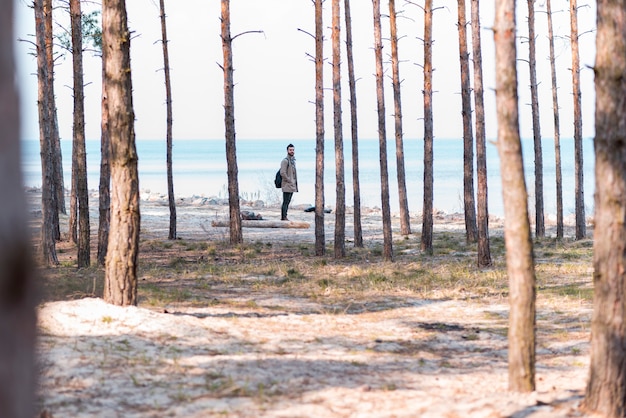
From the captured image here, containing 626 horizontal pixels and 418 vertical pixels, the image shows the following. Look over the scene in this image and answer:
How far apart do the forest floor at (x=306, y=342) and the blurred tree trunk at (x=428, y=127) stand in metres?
2.50

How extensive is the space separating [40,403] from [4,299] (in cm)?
412

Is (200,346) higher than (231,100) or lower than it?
lower

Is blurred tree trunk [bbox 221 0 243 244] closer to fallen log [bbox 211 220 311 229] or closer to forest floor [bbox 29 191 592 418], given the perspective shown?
forest floor [bbox 29 191 592 418]

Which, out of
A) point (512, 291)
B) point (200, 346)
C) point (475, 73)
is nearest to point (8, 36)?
point (512, 291)

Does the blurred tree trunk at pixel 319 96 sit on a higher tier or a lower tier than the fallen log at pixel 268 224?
higher

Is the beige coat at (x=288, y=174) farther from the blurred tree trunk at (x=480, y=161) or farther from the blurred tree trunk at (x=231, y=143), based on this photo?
the blurred tree trunk at (x=480, y=161)

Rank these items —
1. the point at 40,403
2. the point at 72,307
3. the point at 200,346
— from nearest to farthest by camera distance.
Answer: the point at 40,403 → the point at 200,346 → the point at 72,307

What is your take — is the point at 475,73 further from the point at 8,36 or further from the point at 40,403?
the point at 8,36

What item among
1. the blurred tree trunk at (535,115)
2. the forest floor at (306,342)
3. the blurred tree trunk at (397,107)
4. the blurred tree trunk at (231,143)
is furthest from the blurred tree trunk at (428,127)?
the blurred tree trunk at (231,143)

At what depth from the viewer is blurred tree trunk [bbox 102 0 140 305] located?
9.64 m

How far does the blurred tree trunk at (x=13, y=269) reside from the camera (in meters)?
2.31

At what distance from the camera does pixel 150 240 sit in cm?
2100

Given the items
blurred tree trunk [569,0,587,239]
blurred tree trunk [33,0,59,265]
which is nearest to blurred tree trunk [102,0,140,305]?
blurred tree trunk [33,0,59,265]

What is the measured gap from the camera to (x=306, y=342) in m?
8.97
